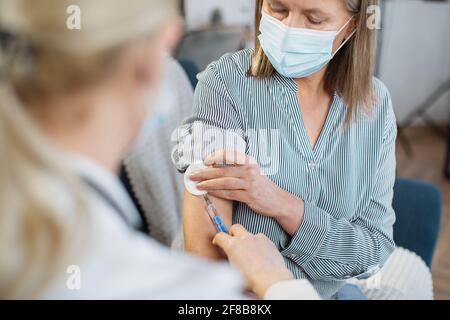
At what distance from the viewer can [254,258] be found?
0.91 m

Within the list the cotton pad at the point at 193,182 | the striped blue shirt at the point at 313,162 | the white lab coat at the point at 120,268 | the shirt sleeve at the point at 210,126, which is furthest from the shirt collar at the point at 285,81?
the white lab coat at the point at 120,268

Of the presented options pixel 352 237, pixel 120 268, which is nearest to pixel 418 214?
pixel 352 237

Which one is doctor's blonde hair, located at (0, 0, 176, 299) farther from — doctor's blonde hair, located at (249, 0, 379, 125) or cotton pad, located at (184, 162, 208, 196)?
doctor's blonde hair, located at (249, 0, 379, 125)

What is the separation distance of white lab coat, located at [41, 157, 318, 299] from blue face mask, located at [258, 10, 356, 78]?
0.63 meters

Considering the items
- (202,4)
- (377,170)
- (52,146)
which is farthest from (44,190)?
(202,4)

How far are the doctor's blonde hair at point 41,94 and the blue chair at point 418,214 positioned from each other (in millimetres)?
1207

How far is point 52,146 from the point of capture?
449 millimetres

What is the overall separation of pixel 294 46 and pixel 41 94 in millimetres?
732

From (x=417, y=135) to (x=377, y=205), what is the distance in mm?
3572

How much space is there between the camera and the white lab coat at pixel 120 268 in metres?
0.48

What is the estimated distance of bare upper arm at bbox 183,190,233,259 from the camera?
1.02 metres

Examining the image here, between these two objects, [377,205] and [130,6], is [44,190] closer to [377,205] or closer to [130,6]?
[130,6]

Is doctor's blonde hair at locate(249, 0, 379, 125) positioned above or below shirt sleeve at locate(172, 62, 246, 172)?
above

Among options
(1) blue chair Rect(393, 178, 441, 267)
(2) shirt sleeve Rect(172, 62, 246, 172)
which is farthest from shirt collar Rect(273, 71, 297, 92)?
(1) blue chair Rect(393, 178, 441, 267)
